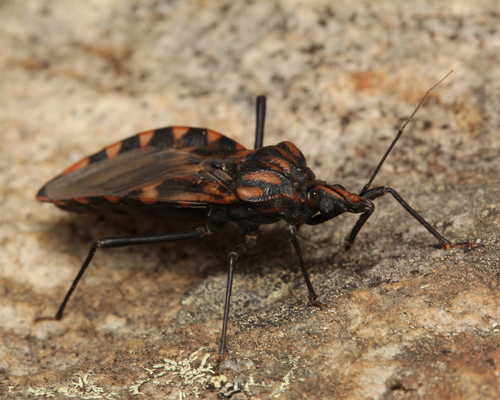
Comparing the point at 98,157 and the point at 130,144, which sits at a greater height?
the point at 130,144

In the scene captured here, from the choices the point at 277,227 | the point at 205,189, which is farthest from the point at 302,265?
the point at 277,227

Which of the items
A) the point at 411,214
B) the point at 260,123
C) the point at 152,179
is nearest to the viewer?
the point at 411,214

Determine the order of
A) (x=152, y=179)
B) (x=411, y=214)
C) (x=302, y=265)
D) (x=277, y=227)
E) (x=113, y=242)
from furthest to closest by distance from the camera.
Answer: (x=277, y=227) → (x=152, y=179) → (x=113, y=242) → (x=411, y=214) → (x=302, y=265)

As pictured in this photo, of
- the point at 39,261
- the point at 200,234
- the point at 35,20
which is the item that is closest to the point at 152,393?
the point at 200,234

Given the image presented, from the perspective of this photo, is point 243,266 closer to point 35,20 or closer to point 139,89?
point 139,89

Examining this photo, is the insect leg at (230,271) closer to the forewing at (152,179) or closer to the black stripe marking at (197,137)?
the forewing at (152,179)

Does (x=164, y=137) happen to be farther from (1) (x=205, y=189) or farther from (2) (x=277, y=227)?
(2) (x=277, y=227)

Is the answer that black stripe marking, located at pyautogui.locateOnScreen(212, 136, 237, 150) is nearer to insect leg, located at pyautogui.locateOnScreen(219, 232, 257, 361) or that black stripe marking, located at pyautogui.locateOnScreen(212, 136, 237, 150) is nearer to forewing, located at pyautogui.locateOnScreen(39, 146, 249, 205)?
forewing, located at pyautogui.locateOnScreen(39, 146, 249, 205)
